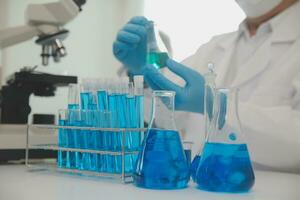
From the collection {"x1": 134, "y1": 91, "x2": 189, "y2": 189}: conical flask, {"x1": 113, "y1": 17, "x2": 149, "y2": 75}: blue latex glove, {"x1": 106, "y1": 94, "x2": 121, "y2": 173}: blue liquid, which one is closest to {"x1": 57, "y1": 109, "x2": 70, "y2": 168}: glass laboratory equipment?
{"x1": 106, "y1": 94, "x2": 121, "y2": 173}: blue liquid

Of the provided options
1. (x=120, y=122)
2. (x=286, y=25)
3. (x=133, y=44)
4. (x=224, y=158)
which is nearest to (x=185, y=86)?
(x=133, y=44)

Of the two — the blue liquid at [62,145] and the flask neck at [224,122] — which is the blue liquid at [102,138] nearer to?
the blue liquid at [62,145]

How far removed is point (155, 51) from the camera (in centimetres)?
106

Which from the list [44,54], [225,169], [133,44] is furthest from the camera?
[44,54]

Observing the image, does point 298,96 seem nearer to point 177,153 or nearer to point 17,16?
point 177,153

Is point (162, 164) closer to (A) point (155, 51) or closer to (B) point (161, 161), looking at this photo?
(B) point (161, 161)

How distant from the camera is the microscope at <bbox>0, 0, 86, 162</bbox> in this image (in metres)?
1.27

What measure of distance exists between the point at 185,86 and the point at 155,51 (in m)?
0.12

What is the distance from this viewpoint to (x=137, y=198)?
1.97ft

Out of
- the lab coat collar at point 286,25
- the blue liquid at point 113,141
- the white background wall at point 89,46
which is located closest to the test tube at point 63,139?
the blue liquid at point 113,141

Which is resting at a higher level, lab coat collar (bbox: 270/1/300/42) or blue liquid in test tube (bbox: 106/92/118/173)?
lab coat collar (bbox: 270/1/300/42)

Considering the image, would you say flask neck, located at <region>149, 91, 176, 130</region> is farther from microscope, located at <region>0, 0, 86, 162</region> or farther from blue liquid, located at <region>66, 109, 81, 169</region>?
microscope, located at <region>0, 0, 86, 162</region>

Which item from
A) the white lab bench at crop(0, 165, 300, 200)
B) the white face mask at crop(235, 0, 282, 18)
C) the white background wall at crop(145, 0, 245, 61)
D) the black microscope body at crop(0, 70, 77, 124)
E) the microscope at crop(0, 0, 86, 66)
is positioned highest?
the white background wall at crop(145, 0, 245, 61)

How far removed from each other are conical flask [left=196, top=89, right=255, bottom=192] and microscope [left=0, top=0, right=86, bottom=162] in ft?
2.06
